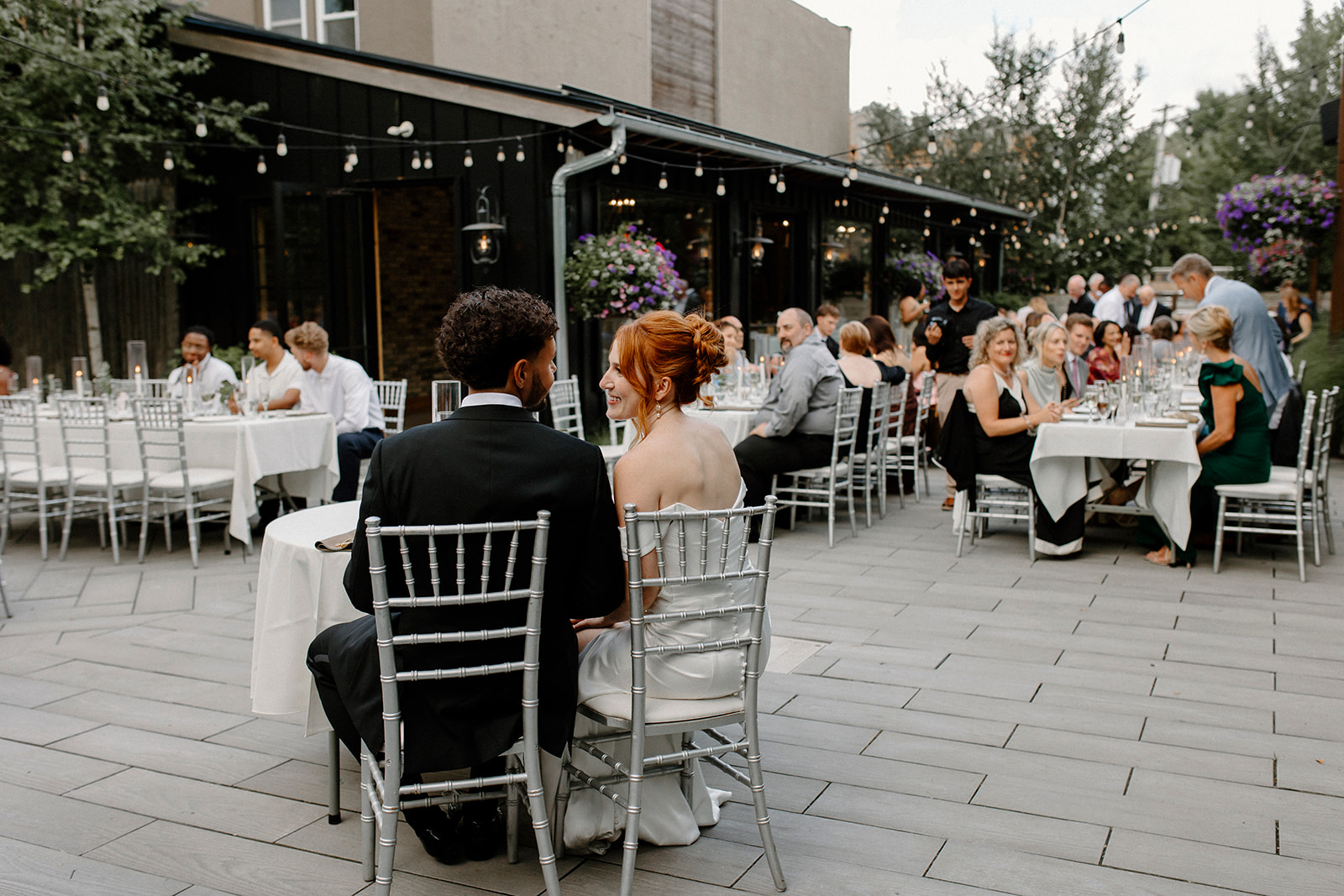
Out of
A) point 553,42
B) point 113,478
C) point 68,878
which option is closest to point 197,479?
point 113,478

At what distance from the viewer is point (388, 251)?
13.5 metres

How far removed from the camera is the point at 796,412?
6.31 meters

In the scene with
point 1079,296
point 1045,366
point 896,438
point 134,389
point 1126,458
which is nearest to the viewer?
point 1126,458

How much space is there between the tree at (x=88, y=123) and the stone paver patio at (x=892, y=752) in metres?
5.33

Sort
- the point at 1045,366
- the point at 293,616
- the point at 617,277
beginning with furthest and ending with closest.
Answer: the point at 617,277 < the point at 1045,366 < the point at 293,616

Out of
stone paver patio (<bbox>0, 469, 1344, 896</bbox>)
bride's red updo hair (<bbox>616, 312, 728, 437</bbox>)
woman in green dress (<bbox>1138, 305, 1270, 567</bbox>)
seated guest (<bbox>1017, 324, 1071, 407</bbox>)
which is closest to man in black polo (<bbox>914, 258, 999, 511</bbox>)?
seated guest (<bbox>1017, 324, 1071, 407</bbox>)

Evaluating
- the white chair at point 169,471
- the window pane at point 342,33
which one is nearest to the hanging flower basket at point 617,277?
the window pane at point 342,33

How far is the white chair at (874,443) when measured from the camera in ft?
22.4

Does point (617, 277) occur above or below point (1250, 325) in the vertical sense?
above

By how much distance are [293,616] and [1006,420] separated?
424cm

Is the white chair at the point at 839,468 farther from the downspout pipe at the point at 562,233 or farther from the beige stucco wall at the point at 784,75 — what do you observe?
the beige stucco wall at the point at 784,75

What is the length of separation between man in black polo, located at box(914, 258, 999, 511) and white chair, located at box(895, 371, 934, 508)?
37 centimetres

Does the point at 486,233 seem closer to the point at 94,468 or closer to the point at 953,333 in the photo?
the point at 94,468

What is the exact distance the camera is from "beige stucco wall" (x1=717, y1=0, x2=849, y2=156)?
608 inches
